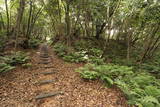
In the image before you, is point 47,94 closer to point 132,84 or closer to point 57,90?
point 57,90

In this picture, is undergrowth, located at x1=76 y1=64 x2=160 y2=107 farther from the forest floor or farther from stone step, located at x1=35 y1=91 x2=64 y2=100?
stone step, located at x1=35 y1=91 x2=64 y2=100

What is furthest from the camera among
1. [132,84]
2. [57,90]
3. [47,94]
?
[132,84]

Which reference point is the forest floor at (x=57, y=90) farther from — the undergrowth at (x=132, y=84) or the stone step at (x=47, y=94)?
the undergrowth at (x=132, y=84)

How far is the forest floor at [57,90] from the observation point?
3.67 m

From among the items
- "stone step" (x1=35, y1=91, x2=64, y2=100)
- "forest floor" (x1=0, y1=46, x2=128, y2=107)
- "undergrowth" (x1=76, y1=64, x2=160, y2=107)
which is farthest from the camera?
"stone step" (x1=35, y1=91, x2=64, y2=100)

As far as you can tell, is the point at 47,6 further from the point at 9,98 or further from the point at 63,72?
the point at 9,98

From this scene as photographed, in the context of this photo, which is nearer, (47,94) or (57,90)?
(47,94)

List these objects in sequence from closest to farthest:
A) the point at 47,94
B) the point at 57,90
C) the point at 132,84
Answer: the point at 47,94 < the point at 57,90 < the point at 132,84


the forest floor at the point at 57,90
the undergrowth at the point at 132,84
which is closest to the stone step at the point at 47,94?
the forest floor at the point at 57,90

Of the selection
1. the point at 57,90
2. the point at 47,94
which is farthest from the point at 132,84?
the point at 47,94

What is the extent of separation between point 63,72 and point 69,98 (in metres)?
2.30

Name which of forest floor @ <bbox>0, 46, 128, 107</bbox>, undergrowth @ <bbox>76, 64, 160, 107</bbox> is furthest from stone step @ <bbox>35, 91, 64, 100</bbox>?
undergrowth @ <bbox>76, 64, 160, 107</bbox>

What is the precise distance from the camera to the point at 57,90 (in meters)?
4.37

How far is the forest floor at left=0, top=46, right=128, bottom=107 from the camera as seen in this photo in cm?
367
